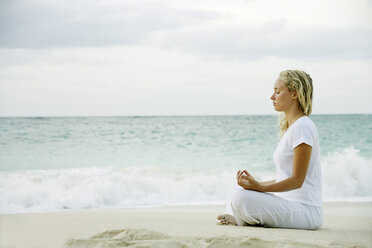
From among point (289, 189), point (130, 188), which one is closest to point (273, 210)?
point (289, 189)

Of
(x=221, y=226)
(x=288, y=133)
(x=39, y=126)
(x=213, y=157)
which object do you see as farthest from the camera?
(x=39, y=126)

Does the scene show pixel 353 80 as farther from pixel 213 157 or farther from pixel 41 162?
pixel 41 162

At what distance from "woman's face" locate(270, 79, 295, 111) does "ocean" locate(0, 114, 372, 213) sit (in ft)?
11.4

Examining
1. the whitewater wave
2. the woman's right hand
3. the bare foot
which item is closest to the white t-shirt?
the woman's right hand

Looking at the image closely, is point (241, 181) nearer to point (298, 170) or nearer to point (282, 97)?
point (298, 170)

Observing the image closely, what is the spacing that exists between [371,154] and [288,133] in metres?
10.9

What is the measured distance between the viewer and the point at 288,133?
9.30ft

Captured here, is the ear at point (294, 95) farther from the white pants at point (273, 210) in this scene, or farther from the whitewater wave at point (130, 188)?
the whitewater wave at point (130, 188)

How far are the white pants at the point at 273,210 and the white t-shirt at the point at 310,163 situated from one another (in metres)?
0.06

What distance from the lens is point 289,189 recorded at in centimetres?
277

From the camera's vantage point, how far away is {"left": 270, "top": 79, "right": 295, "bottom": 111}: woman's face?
9.59 ft

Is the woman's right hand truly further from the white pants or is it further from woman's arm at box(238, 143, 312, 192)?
woman's arm at box(238, 143, 312, 192)

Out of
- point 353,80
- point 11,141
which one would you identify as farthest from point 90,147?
point 353,80

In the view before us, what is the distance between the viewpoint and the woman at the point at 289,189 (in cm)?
283
